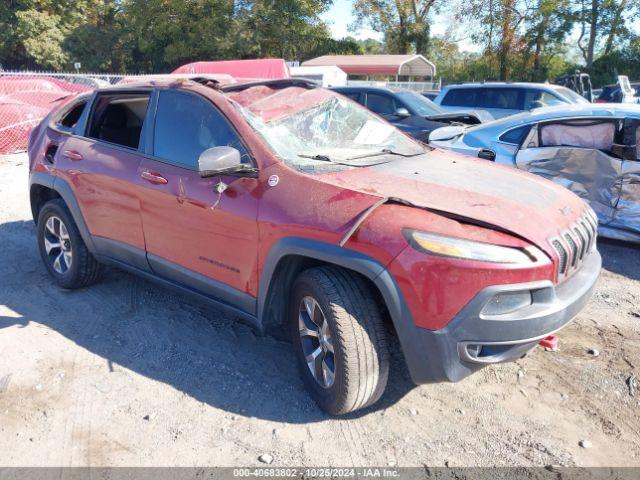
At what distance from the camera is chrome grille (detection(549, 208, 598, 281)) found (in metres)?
2.76

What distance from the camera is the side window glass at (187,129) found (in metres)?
3.48

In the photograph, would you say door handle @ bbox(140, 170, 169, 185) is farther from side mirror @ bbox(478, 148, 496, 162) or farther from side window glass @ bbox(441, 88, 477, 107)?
side window glass @ bbox(441, 88, 477, 107)

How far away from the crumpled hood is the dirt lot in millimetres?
999

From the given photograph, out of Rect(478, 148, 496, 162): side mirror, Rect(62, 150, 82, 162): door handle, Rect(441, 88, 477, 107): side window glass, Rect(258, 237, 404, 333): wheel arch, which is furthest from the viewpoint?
Rect(441, 88, 477, 107): side window glass

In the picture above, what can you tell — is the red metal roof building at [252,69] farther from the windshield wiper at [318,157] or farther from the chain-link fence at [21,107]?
the windshield wiper at [318,157]

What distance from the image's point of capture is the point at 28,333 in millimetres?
4035

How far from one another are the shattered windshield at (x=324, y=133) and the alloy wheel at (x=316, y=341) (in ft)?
2.61

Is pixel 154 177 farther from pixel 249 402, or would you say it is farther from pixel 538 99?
pixel 538 99

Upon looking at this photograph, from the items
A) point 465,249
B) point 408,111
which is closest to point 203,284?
point 465,249

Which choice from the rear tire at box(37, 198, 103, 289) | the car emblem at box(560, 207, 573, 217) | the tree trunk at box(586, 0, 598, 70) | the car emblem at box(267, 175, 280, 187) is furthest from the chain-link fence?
the tree trunk at box(586, 0, 598, 70)

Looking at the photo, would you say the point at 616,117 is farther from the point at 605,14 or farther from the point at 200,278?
the point at 605,14

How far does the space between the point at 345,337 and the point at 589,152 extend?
13.2 feet

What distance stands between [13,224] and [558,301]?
643 cm

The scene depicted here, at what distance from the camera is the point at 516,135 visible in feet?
20.1
